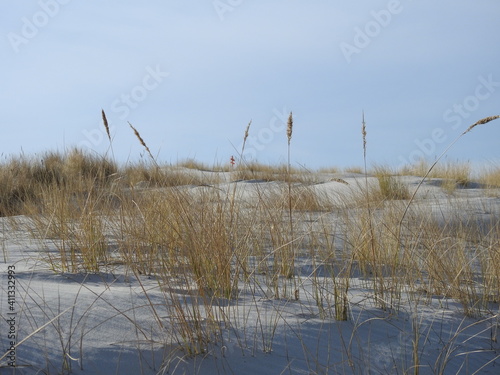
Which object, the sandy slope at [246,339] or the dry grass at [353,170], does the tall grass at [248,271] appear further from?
the dry grass at [353,170]

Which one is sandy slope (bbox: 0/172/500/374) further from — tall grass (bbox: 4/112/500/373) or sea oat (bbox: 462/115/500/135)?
sea oat (bbox: 462/115/500/135)

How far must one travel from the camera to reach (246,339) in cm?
195

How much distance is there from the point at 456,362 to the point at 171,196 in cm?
171

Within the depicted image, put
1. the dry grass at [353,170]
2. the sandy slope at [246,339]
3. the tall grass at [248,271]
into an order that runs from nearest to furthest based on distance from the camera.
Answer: the sandy slope at [246,339]
the tall grass at [248,271]
the dry grass at [353,170]

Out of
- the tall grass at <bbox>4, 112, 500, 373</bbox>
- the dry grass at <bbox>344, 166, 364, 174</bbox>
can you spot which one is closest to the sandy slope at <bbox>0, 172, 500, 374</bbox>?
the tall grass at <bbox>4, 112, 500, 373</bbox>

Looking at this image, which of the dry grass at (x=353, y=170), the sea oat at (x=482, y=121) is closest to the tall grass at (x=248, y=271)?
the sea oat at (x=482, y=121)

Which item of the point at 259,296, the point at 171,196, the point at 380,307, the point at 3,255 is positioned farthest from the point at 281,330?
the point at 3,255

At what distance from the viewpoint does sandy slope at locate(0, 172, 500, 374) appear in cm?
177

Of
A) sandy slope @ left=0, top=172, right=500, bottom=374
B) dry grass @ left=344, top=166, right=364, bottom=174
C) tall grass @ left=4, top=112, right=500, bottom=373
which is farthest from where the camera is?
dry grass @ left=344, top=166, right=364, bottom=174

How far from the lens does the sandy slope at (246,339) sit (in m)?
1.77

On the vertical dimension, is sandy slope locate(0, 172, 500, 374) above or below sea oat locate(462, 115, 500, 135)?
below

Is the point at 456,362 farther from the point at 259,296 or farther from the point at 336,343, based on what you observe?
the point at 259,296

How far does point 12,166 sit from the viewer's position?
952 centimetres

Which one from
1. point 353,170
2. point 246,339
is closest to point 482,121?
point 246,339
